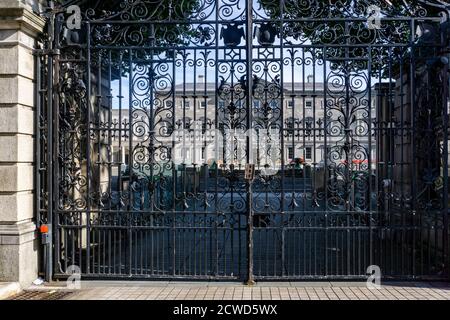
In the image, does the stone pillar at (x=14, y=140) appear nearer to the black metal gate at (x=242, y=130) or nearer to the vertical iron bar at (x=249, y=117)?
the black metal gate at (x=242, y=130)

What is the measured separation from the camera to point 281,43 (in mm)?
8219

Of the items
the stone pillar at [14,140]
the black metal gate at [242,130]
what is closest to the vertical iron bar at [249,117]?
the black metal gate at [242,130]

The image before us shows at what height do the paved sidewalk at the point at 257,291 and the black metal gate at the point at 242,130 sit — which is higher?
the black metal gate at the point at 242,130

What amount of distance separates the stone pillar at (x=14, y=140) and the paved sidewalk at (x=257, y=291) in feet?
2.35

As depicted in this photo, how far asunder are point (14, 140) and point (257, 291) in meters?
4.98

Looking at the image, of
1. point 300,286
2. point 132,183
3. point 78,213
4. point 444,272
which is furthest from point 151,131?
point 444,272

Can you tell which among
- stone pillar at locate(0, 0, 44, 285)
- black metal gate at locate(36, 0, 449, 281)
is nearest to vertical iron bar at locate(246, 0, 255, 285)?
black metal gate at locate(36, 0, 449, 281)

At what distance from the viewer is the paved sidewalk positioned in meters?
7.38

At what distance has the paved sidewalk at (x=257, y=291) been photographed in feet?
24.2

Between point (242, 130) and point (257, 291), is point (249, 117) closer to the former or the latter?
point (242, 130)

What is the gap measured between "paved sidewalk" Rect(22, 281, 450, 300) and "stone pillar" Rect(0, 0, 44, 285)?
2.35 feet

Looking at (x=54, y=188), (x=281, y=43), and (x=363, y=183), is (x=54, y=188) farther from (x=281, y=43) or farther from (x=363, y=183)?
(x=363, y=183)

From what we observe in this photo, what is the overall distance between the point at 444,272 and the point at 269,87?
4.66m

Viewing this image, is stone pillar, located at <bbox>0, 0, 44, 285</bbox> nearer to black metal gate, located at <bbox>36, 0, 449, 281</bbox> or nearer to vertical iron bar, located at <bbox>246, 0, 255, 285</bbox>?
black metal gate, located at <bbox>36, 0, 449, 281</bbox>
